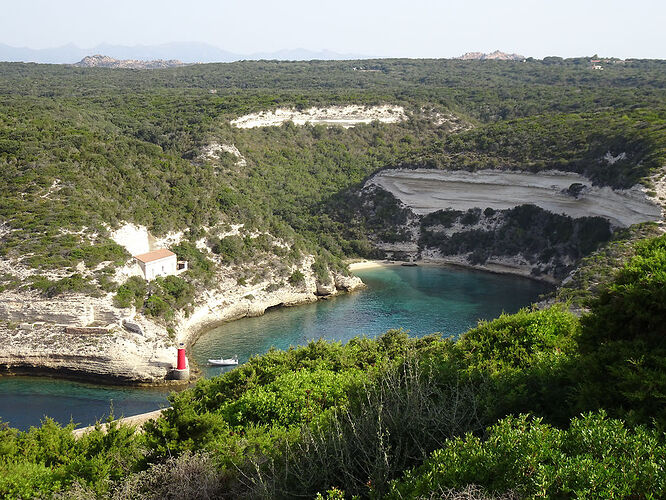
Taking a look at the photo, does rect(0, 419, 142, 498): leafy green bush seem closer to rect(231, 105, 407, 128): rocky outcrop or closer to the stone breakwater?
the stone breakwater

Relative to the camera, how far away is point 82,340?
86.5 ft

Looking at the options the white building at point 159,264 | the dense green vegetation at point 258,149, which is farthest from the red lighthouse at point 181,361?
the white building at point 159,264

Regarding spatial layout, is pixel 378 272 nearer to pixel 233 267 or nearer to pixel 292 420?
pixel 233 267

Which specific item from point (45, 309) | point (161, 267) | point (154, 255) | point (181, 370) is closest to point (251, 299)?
point (161, 267)

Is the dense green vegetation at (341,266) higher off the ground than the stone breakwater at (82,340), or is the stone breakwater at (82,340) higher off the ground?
the dense green vegetation at (341,266)

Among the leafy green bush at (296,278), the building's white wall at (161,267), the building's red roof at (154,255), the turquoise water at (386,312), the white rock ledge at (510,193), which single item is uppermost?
the white rock ledge at (510,193)

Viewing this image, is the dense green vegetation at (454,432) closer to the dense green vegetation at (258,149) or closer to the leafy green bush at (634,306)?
the leafy green bush at (634,306)

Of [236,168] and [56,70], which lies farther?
[56,70]

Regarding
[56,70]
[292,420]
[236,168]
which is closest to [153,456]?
[292,420]

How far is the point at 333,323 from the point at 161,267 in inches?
384

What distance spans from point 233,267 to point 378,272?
1291cm

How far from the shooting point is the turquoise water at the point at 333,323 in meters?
23.6

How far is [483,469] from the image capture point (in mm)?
6699

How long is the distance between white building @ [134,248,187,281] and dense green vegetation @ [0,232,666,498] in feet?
56.8
